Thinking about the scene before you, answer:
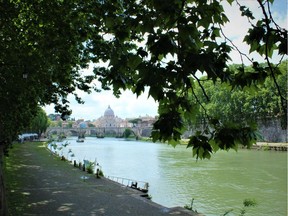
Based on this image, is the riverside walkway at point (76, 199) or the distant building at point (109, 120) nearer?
the riverside walkway at point (76, 199)

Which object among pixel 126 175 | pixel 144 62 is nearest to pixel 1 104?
pixel 144 62

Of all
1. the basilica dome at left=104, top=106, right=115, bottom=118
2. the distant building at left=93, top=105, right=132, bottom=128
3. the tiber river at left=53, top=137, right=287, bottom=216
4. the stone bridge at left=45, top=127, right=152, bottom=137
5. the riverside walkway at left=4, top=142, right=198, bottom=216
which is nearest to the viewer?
the riverside walkway at left=4, top=142, right=198, bottom=216

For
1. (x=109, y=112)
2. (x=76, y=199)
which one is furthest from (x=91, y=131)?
(x=76, y=199)

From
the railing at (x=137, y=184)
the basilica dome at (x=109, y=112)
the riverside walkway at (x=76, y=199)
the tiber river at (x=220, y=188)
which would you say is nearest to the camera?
the riverside walkway at (x=76, y=199)

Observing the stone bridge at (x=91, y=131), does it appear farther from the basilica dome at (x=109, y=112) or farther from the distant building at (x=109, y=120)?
the basilica dome at (x=109, y=112)

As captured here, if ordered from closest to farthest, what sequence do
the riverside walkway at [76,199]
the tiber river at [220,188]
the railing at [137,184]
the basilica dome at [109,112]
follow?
the riverside walkway at [76,199], the tiber river at [220,188], the railing at [137,184], the basilica dome at [109,112]

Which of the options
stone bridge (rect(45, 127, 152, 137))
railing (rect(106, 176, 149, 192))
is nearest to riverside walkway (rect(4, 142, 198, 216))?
railing (rect(106, 176, 149, 192))

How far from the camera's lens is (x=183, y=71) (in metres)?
2.51

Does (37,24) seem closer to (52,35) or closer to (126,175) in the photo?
(52,35)

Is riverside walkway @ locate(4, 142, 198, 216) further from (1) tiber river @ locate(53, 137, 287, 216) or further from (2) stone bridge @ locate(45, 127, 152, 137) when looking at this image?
(2) stone bridge @ locate(45, 127, 152, 137)

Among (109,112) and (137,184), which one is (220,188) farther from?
(109,112)

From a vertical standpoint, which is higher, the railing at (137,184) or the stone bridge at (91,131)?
the stone bridge at (91,131)

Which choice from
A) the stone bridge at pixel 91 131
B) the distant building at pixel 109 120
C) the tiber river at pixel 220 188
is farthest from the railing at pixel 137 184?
the distant building at pixel 109 120

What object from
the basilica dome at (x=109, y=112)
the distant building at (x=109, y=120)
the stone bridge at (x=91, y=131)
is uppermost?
the basilica dome at (x=109, y=112)
